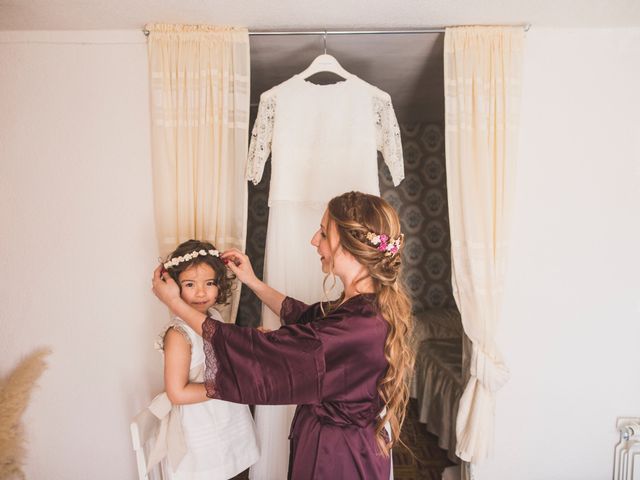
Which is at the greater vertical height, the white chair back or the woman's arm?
the woman's arm

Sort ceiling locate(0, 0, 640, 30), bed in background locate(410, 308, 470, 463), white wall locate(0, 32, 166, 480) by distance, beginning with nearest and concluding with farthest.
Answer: ceiling locate(0, 0, 640, 30), white wall locate(0, 32, 166, 480), bed in background locate(410, 308, 470, 463)

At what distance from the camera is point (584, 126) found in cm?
193

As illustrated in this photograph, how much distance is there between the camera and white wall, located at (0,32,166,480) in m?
1.93

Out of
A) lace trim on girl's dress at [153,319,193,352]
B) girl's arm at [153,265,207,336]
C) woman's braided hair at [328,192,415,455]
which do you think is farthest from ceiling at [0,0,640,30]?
lace trim on girl's dress at [153,319,193,352]

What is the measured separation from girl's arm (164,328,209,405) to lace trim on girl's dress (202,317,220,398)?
0.15 meters

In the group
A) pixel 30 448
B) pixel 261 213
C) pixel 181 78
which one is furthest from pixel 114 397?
pixel 261 213

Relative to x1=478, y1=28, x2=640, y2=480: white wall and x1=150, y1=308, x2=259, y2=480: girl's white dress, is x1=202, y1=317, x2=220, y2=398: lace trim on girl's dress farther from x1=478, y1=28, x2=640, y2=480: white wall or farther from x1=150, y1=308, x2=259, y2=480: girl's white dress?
x1=478, y1=28, x2=640, y2=480: white wall

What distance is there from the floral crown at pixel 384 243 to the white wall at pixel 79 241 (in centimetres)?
118

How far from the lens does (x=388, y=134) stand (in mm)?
1867

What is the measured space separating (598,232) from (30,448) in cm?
292

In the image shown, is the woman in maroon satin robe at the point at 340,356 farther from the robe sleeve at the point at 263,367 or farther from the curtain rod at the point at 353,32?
the curtain rod at the point at 353,32

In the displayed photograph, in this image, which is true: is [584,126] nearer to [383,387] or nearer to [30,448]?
[383,387]

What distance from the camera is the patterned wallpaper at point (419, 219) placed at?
3900mm

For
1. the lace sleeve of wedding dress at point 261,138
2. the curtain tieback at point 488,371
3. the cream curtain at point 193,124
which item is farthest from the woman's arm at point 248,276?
the curtain tieback at point 488,371
